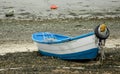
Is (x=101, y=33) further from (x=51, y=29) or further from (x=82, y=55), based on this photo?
(x=51, y=29)

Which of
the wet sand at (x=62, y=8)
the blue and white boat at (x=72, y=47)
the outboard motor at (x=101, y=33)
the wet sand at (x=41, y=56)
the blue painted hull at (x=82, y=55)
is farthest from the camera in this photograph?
the wet sand at (x=62, y=8)

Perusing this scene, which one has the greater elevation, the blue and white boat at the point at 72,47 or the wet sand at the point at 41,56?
the blue and white boat at the point at 72,47

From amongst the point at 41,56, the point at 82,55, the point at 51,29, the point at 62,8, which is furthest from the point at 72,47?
the point at 62,8

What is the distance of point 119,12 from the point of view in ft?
93.9

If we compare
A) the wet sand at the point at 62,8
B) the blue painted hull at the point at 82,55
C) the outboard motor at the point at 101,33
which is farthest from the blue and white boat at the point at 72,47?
the wet sand at the point at 62,8

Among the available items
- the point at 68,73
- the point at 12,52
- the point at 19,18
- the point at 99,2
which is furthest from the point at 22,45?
the point at 99,2

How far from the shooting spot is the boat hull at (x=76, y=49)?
1267cm

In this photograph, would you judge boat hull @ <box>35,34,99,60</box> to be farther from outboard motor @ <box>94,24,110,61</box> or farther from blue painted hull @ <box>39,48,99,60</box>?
outboard motor @ <box>94,24,110,61</box>

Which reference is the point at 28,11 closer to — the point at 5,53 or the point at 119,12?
the point at 119,12

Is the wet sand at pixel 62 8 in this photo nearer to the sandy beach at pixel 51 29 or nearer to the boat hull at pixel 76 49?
the sandy beach at pixel 51 29

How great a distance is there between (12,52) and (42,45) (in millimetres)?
1895

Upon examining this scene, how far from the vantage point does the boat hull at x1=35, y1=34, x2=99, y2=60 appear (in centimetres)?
1267

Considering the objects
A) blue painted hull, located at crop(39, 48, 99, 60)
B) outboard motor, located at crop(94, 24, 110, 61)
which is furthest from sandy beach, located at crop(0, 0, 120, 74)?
outboard motor, located at crop(94, 24, 110, 61)

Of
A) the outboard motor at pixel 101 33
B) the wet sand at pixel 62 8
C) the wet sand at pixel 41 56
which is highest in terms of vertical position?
the outboard motor at pixel 101 33
